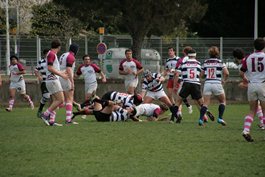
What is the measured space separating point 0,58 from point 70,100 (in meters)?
18.4

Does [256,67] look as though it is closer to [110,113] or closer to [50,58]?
[50,58]

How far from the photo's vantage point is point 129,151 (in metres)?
12.7

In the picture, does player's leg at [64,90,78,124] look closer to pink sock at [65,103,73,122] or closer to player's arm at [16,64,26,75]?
pink sock at [65,103,73,122]

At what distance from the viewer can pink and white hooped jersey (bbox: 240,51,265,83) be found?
1447cm

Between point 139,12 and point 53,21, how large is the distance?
576 inches

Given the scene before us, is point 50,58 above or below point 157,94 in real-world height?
above

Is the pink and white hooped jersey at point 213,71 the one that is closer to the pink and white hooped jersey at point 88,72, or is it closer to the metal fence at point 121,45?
the pink and white hooped jersey at point 88,72

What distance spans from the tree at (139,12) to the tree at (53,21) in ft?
30.1

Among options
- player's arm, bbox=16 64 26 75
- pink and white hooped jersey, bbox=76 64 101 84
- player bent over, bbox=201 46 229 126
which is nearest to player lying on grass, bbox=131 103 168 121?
player bent over, bbox=201 46 229 126

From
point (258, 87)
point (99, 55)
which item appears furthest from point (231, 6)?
point (258, 87)

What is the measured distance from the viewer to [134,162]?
11305 millimetres

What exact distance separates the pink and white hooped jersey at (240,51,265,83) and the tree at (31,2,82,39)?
37.2 m

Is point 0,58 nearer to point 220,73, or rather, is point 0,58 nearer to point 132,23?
point 132,23

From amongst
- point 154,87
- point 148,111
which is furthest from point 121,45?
point 148,111
